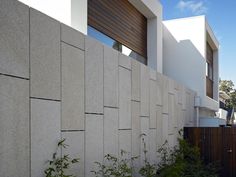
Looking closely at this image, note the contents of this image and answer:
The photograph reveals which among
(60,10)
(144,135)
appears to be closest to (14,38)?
(60,10)

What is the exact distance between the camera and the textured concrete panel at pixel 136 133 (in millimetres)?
5324

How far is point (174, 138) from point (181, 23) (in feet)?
18.6

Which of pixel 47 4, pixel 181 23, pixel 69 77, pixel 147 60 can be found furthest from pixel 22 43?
pixel 181 23

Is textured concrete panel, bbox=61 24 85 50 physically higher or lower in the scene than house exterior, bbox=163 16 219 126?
lower

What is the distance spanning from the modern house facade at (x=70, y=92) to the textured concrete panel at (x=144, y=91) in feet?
0.07

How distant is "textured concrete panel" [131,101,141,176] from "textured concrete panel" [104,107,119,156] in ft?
2.34

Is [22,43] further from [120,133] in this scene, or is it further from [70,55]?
[120,133]

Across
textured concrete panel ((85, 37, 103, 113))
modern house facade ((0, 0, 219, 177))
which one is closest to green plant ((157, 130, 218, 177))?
modern house facade ((0, 0, 219, 177))

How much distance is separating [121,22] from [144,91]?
2.47 metres

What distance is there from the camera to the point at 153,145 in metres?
6.32

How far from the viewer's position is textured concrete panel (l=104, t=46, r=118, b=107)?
4.37 meters

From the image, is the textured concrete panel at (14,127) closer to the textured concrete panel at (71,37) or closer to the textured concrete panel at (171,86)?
the textured concrete panel at (71,37)

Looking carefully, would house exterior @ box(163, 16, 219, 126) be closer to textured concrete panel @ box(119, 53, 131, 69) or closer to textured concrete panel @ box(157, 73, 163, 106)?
textured concrete panel @ box(157, 73, 163, 106)

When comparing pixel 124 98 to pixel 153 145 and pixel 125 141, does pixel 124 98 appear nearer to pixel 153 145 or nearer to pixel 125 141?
pixel 125 141
